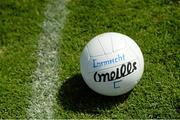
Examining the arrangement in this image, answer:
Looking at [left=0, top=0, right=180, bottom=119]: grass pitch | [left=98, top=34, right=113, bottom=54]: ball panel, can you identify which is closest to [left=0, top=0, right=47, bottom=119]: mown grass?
[left=0, top=0, right=180, bottom=119]: grass pitch

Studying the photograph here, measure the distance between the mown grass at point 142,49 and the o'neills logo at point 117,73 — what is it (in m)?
0.48

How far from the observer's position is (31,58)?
21.5 feet

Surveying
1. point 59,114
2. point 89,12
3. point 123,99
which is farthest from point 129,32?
point 59,114

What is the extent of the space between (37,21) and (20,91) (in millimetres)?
1362

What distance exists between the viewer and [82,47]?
21.7 feet

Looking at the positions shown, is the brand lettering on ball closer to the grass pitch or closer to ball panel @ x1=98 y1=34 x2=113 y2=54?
ball panel @ x1=98 y1=34 x2=113 y2=54

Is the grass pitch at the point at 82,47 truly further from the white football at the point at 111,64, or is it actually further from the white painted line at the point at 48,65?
the white football at the point at 111,64

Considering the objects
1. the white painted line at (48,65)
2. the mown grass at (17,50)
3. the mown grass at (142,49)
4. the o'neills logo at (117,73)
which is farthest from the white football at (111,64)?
the mown grass at (17,50)

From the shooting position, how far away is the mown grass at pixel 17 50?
19.8 ft

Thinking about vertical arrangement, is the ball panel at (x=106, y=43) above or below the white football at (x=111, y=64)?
above

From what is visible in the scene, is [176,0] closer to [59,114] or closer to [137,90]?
[137,90]

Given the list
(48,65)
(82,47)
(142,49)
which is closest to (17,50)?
(48,65)

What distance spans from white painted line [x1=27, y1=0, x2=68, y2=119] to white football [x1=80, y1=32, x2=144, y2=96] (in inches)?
26.7

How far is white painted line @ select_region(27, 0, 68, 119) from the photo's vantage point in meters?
5.91
